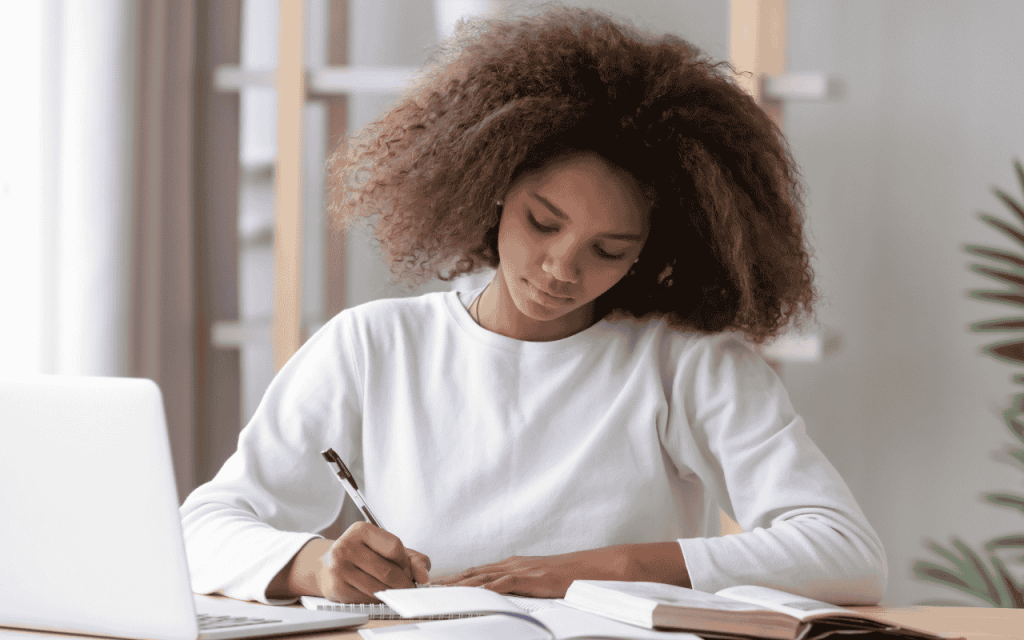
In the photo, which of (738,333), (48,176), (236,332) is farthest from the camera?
(236,332)

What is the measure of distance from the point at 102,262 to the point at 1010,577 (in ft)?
6.30

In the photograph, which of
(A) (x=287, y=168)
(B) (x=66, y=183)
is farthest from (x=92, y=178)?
(A) (x=287, y=168)

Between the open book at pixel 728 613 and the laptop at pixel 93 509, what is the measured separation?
1.05 feet

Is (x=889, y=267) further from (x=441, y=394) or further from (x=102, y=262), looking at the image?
(x=102, y=262)

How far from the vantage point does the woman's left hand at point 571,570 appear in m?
0.96

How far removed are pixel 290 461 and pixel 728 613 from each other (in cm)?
67

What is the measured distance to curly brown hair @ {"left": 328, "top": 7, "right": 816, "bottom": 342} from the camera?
3.91 ft

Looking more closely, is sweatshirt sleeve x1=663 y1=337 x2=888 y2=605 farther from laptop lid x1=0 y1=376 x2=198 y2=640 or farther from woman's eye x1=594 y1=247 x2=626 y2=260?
laptop lid x1=0 y1=376 x2=198 y2=640

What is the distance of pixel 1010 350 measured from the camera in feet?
6.33

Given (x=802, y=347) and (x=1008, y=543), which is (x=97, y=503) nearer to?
(x=802, y=347)

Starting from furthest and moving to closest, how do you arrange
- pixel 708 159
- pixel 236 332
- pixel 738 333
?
pixel 236 332 → pixel 738 333 → pixel 708 159

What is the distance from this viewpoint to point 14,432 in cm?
71

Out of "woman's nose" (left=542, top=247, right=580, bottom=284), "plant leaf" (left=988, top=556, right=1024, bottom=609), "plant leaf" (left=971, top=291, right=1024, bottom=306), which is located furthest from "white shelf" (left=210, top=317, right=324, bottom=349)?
"plant leaf" (left=988, top=556, right=1024, bottom=609)

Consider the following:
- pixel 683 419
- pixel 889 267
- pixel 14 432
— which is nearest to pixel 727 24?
pixel 889 267
